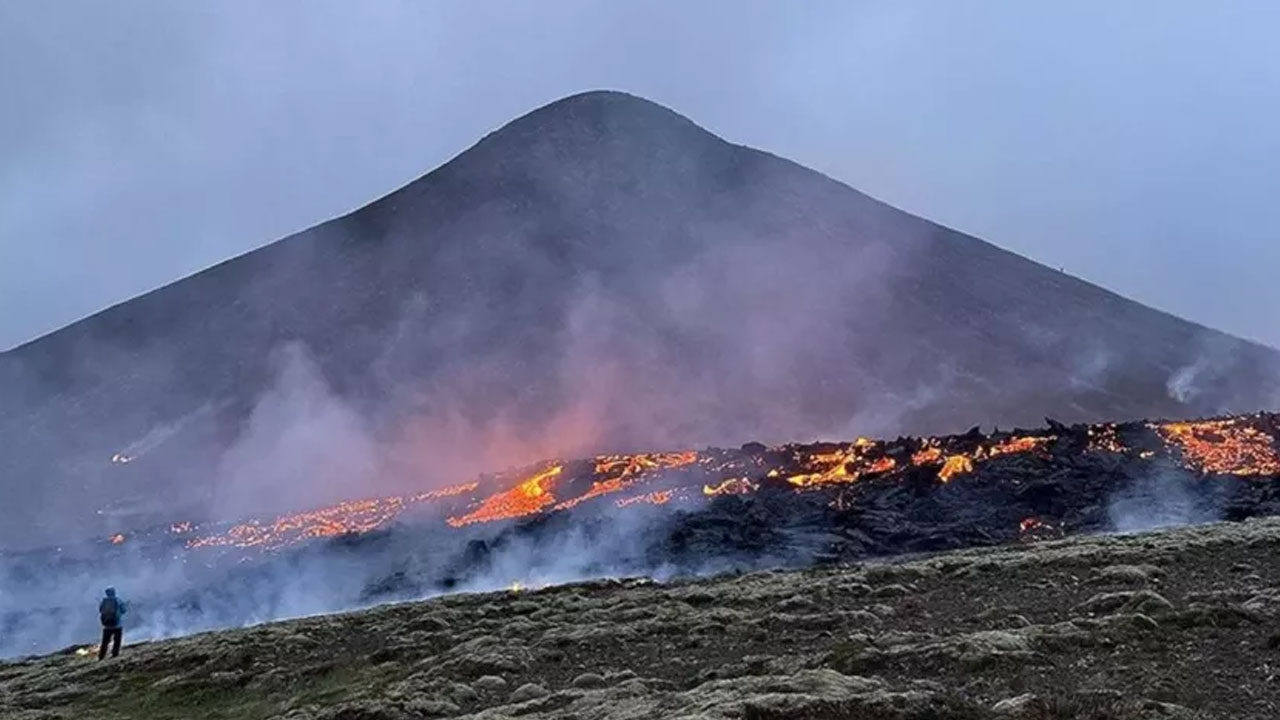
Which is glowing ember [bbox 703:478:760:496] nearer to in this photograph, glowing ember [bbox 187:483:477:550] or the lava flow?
the lava flow

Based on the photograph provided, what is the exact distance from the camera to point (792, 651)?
18766 mm

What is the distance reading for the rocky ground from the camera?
13.9m

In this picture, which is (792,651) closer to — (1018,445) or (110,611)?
(110,611)

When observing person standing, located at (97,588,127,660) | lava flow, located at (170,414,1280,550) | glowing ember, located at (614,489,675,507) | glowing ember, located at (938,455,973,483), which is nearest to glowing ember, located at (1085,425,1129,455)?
lava flow, located at (170,414,1280,550)

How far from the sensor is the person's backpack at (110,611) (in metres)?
29.0

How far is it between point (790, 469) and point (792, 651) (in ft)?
131

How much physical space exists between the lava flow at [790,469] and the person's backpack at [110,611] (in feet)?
91.6

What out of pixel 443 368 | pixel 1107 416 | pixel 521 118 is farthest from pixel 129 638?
pixel 521 118

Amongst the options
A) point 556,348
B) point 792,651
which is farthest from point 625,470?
point 556,348

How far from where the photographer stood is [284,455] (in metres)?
108

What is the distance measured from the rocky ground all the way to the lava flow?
19361mm

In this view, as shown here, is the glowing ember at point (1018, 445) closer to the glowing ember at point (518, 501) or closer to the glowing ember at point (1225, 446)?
the glowing ember at point (1225, 446)

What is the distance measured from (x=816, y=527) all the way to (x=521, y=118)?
528ft

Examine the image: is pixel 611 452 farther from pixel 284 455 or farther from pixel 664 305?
pixel 664 305
